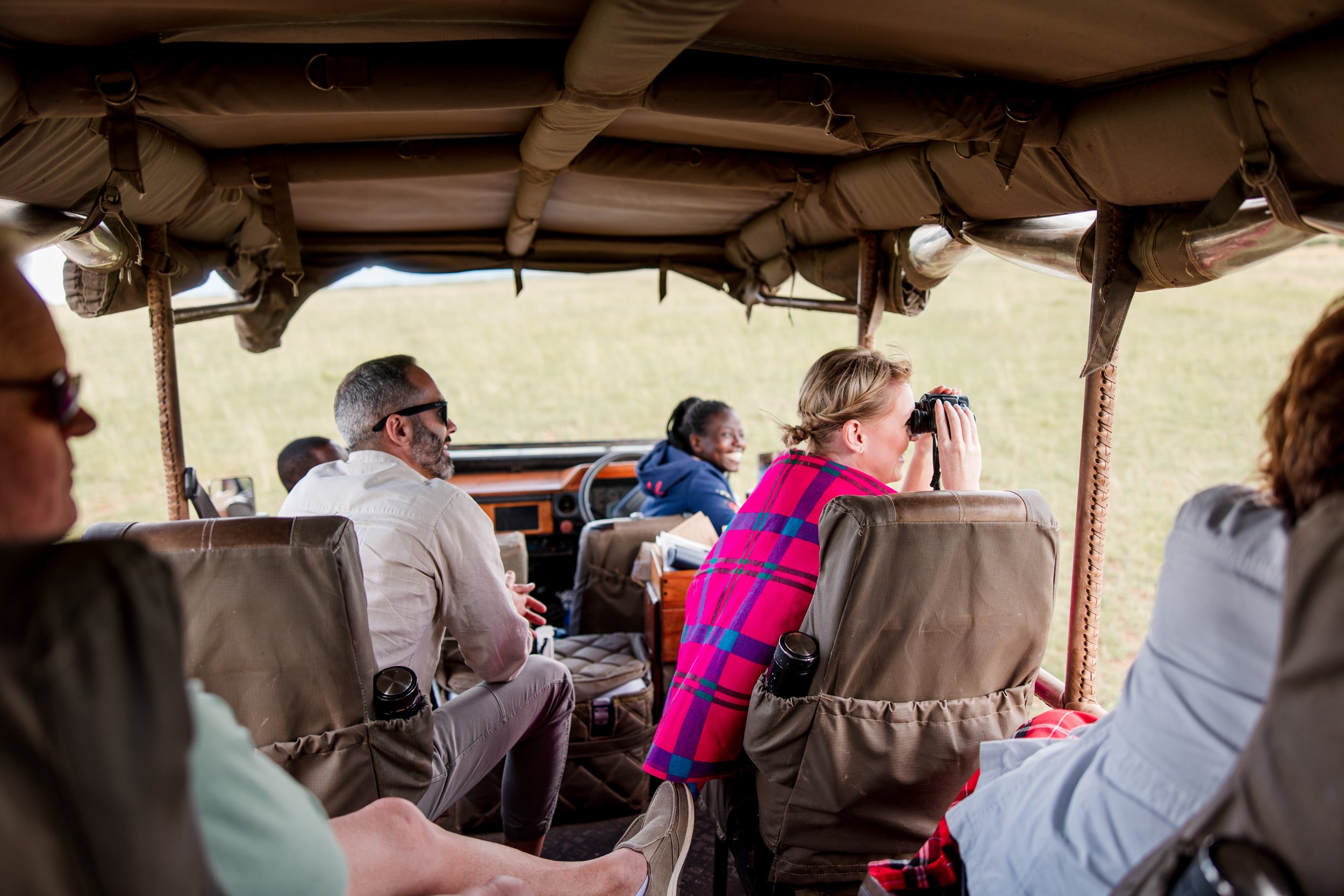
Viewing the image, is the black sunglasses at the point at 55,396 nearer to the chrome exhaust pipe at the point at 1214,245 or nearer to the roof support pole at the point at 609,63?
the roof support pole at the point at 609,63

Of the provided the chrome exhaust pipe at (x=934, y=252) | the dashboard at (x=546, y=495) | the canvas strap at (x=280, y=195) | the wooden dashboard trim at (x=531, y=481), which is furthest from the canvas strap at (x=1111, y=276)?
the wooden dashboard trim at (x=531, y=481)

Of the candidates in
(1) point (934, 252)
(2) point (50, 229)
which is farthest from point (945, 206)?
(2) point (50, 229)

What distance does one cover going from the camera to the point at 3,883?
26.1 inches

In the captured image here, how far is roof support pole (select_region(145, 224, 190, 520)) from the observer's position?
10.3 feet

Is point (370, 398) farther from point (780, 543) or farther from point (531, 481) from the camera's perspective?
point (531, 481)

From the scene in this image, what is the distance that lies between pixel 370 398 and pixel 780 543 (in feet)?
4.21

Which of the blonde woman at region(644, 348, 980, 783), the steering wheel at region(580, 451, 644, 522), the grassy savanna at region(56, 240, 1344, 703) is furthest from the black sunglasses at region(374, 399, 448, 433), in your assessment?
Answer: the grassy savanna at region(56, 240, 1344, 703)

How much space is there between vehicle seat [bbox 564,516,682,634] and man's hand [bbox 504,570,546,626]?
759 millimetres

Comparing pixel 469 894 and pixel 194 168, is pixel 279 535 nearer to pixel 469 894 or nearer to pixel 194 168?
pixel 469 894

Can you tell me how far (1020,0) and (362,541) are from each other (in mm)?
1910

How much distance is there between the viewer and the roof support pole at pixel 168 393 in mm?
3131

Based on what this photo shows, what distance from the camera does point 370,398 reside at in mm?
2559

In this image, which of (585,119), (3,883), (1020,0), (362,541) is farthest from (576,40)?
(3,883)

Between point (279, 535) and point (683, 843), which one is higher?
point (279, 535)
